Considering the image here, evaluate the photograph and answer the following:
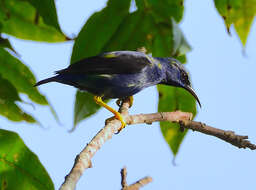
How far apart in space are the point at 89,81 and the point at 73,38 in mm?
720

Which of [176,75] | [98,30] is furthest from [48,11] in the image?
[176,75]

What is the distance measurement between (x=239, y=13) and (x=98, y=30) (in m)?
1.13

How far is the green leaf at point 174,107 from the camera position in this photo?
11.5ft

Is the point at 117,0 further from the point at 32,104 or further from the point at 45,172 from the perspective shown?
the point at 45,172

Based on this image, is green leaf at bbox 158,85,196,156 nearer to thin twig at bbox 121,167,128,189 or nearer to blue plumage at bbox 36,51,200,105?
blue plumage at bbox 36,51,200,105

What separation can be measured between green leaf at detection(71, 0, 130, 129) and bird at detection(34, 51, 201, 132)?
288 mm

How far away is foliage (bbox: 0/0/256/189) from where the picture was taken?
2.94 metres

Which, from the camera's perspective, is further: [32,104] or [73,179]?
[32,104]

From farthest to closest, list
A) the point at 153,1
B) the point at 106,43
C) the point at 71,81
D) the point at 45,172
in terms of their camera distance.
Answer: the point at 71,81 < the point at 106,43 < the point at 153,1 < the point at 45,172

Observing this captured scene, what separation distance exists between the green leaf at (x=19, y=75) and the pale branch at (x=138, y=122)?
61 centimetres

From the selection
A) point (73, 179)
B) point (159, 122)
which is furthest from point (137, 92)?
point (73, 179)

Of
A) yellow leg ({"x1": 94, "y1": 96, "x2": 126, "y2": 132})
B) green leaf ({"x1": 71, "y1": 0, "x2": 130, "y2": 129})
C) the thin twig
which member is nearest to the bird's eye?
yellow leg ({"x1": 94, "y1": 96, "x2": 126, "y2": 132})

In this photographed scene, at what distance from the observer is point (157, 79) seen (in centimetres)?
436

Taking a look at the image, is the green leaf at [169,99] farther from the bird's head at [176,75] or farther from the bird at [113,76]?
the bird's head at [176,75]
